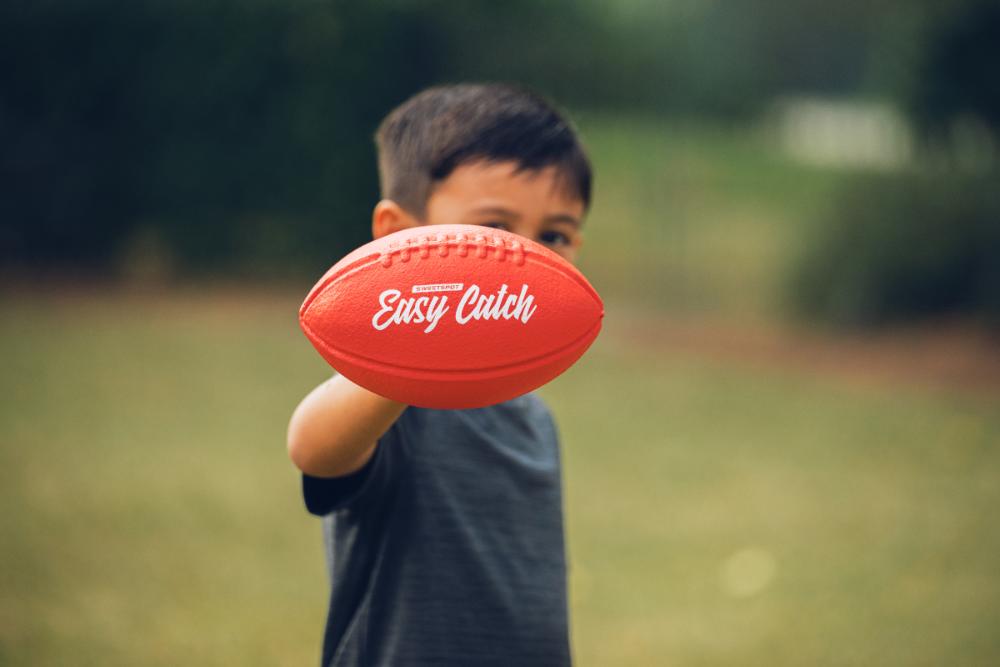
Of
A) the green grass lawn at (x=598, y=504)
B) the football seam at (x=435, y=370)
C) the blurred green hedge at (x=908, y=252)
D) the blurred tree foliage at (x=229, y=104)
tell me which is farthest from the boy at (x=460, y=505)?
the blurred tree foliage at (x=229, y=104)

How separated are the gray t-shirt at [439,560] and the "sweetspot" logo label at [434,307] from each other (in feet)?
0.86

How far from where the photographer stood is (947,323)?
26.3ft

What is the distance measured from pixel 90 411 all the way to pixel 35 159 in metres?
4.09

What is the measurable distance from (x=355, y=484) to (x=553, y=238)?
49 centimetres

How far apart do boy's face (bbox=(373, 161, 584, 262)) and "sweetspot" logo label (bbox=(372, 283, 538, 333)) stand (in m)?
0.27

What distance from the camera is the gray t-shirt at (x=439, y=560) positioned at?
155 cm

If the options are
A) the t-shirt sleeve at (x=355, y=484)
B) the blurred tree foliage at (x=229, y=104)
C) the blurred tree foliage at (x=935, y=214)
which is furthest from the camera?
the blurred tree foliage at (x=229, y=104)

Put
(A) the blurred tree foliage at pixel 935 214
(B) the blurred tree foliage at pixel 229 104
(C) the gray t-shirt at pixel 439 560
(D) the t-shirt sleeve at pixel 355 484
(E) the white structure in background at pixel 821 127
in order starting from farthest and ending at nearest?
(E) the white structure in background at pixel 821 127 < (B) the blurred tree foliage at pixel 229 104 < (A) the blurred tree foliage at pixel 935 214 < (C) the gray t-shirt at pixel 439 560 < (D) the t-shirt sleeve at pixel 355 484

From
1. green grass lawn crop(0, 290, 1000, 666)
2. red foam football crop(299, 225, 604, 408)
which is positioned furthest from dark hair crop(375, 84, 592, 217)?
green grass lawn crop(0, 290, 1000, 666)

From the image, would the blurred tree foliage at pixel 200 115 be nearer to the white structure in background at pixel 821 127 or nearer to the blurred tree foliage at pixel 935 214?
the blurred tree foliage at pixel 935 214

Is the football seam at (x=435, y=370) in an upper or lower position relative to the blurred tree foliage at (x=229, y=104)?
lower

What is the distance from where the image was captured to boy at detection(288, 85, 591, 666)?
1555 mm

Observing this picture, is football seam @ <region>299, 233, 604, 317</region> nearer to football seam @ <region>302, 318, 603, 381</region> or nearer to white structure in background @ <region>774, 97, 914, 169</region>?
football seam @ <region>302, 318, 603, 381</region>

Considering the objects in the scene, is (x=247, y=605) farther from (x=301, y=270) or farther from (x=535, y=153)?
(x=301, y=270)
